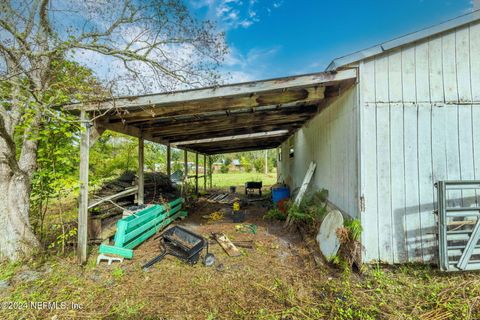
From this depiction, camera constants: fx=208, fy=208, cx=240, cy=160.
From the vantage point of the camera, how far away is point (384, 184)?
9.98 feet

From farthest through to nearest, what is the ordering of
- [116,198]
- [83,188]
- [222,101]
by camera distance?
[116,198]
[222,101]
[83,188]

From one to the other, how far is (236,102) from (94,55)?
14.5 feet

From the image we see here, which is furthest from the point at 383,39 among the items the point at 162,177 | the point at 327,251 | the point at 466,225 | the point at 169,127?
the point at 162,177

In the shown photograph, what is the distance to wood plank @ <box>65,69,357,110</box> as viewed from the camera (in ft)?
10.3

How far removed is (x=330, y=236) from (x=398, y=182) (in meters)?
1.32

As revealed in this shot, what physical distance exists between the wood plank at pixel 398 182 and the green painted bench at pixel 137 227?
13.9 feet

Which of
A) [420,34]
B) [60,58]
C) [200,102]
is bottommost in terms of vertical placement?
[200,102]

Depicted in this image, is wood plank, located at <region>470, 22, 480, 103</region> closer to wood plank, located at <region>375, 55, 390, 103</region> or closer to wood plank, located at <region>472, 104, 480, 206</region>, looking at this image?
wood plank, located at <region>472, 104, 480, 206</region>

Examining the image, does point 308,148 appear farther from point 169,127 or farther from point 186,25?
point 186,25

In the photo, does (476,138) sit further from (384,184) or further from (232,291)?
(232,291)

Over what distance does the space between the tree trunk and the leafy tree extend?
0.01 metres

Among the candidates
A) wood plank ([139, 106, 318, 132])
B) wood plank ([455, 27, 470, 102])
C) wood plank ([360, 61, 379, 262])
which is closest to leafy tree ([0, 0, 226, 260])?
wood plank ([139, 106, 318, 132])

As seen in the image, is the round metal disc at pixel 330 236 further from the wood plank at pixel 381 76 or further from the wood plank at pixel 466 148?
the wood plank at pixel 381 76

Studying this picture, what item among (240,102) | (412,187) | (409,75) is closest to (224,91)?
(240,102)
